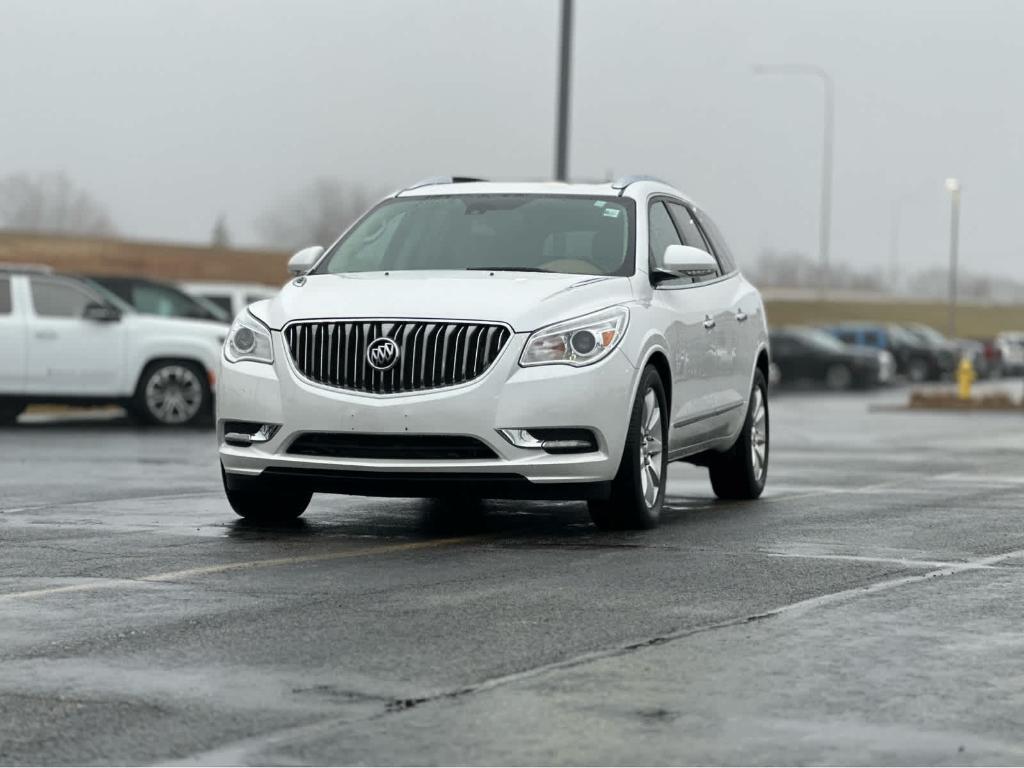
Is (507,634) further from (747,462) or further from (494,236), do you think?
(747,462)

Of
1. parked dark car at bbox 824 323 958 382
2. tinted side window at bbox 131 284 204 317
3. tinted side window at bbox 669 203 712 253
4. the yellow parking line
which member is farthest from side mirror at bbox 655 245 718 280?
parked dark car at bbox 824 323 958 382

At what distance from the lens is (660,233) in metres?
11.8

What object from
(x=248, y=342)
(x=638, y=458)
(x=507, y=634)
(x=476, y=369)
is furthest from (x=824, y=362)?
(x=507, y=634)

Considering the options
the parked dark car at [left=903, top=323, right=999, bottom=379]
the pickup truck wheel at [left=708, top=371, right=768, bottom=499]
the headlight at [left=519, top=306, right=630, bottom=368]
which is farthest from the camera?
the parked dark car at [left=903, top=323, right=999, bottom=379]

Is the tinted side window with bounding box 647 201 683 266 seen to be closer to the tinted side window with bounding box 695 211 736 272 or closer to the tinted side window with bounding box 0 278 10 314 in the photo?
the tinted side window with bounding box 695 211 736 272

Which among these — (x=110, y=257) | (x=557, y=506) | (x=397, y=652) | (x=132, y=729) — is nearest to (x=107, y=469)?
(x=557, y=506)

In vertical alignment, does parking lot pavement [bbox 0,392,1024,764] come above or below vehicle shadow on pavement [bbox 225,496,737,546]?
above

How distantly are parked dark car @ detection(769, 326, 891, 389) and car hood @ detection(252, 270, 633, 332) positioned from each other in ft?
136

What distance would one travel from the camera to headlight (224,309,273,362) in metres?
10.3

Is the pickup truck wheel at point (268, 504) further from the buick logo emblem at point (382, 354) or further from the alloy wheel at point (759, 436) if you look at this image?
the alloy wheel at point (759, 436)

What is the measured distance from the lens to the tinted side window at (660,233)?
37.4 feet

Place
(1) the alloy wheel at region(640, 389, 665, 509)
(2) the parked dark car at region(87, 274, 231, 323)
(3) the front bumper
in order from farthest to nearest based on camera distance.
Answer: (2) the parked dark car at region(87, 274, 231, 323) → (1) the alloy wheel at region(640, 389, 665, 509) → (3) the front bumper

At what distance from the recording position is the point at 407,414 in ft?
32.1

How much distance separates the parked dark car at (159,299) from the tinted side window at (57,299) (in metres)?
2.02
